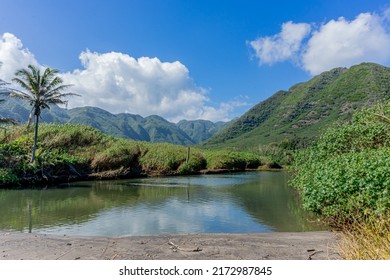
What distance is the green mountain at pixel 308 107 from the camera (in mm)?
116281

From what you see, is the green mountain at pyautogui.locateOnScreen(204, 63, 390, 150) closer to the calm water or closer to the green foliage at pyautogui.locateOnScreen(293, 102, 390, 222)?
the calm water

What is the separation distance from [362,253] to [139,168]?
3273 cm

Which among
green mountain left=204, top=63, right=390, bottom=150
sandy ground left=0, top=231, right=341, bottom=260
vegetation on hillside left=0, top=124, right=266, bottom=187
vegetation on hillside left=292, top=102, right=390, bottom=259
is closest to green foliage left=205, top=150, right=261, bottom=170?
vegetation on hillside left=0, top=124, right=266, bottom=187

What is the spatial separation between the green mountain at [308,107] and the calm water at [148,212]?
84.0 m

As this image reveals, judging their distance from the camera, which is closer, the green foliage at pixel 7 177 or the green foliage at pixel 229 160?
the green foliage at pixel 7 177

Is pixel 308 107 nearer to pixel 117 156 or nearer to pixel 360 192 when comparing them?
pixel 117 156

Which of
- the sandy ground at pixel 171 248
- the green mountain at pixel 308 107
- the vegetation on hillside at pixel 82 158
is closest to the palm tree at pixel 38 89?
the vegetation on hillside at pixel 82 158

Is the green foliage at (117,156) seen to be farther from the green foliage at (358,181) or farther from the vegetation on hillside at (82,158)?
the green foliage at (358,181)

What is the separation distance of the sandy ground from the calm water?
2.77 metres

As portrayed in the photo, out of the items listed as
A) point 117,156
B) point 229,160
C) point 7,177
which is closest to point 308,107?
point 229,160
